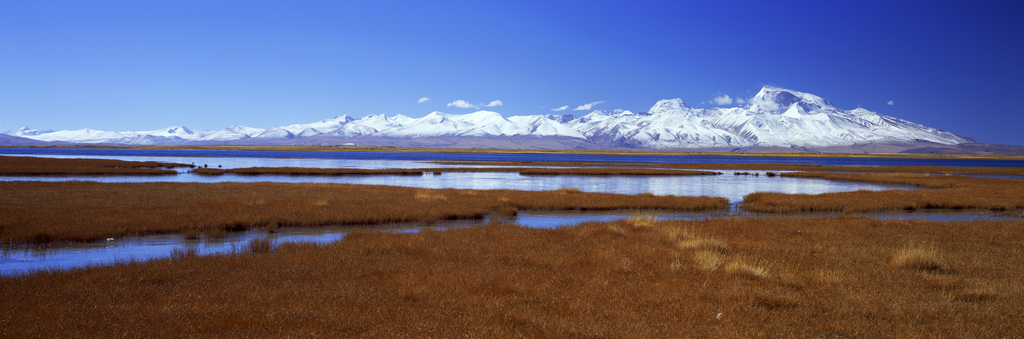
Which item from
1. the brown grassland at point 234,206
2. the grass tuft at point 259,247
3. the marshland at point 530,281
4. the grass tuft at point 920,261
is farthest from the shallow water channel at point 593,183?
the grass tuft at point 259,247

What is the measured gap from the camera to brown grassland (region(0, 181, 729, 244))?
1964 centimetres

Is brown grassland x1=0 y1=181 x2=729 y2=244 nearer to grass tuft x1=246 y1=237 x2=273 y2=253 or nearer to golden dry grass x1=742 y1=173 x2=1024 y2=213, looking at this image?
golden dry grass x1=742 y1=173 x2=1024 y2=213

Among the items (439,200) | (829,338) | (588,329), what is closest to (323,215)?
(439,200)

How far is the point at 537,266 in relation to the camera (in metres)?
13.5

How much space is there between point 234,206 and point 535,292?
2011 centimetres

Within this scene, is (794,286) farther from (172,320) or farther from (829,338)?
(172,320)

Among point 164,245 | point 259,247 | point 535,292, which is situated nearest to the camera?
point 535,292

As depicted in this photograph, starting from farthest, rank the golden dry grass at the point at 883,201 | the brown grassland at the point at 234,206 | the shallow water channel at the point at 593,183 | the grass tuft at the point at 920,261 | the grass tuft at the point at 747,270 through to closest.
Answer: the shallow water channel at the point at 593,183 < the golden dry grass at the point at 883,201 < the brown grassland at the point at 234,206 < the grass tuft at the point at 920,261 < the grass tuft at the point at 747,270

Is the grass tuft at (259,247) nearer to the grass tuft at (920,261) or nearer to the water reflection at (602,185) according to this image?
the grass tuft at (920,261)

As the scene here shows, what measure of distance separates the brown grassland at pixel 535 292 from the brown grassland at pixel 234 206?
6929mm

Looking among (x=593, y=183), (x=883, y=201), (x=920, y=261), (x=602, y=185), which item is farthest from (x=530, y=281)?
(x=593, y=183)

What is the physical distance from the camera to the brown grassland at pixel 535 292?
852 centimetres

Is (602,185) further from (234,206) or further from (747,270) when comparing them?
(747,270)

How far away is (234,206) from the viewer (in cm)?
2578
